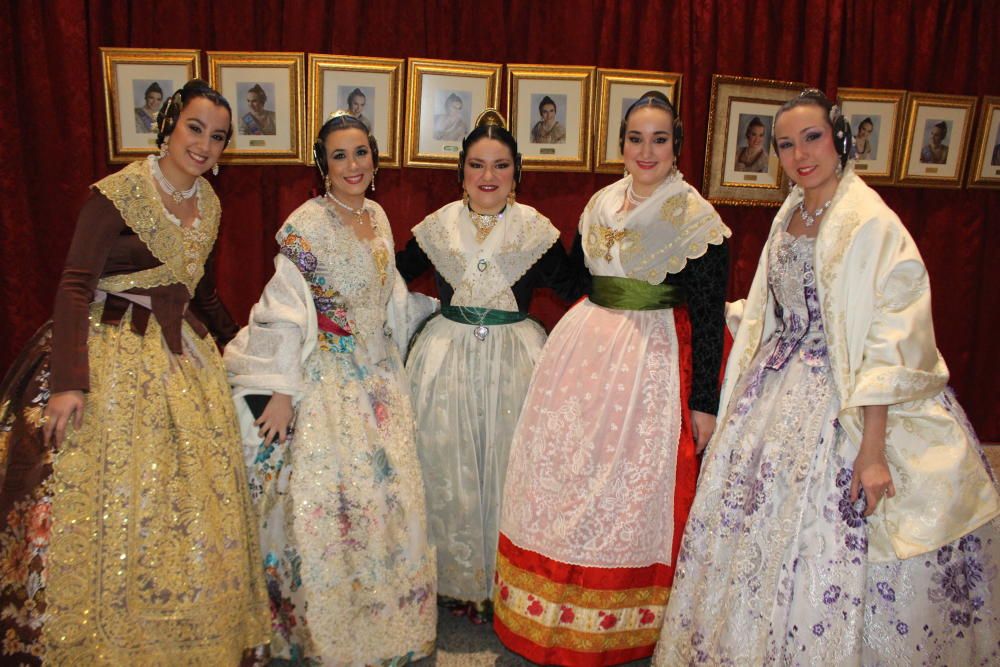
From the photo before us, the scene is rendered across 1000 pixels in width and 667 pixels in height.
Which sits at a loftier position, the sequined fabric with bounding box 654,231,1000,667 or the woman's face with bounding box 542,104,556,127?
the woman's face with bounding box 542,104,556,127

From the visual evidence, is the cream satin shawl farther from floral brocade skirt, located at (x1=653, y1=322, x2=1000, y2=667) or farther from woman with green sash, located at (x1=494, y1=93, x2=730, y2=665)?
woman with green sash, located at (x1=494, y1=93, x2=730, y2=665)

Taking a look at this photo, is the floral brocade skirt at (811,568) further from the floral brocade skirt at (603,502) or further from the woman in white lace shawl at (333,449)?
the woman in white lace shawl at (333,449)

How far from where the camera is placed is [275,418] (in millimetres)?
2348

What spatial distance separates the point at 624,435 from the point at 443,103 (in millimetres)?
→ 2138

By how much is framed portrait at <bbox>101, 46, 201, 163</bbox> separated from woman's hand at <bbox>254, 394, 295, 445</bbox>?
1929 millimetres

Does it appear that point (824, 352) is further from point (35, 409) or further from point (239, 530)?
point (35, 409)

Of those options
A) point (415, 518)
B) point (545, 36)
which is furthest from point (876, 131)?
point (415, 518)

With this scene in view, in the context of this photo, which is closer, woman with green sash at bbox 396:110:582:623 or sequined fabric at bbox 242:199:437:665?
sequined fabric at bbox 242:199:437:665

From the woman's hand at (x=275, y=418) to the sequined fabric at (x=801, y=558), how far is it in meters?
1.35

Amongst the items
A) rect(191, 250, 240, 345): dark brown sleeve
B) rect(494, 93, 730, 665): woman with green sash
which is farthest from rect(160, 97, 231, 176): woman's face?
rect(494, 93, 730, 665): woman with green sash

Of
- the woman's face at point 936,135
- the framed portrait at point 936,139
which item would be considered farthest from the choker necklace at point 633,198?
the woman's face at point 936,135

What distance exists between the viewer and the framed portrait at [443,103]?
11.9 feet

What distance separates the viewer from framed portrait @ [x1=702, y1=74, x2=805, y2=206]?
3979mm

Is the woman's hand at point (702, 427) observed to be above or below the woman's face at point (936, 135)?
below
